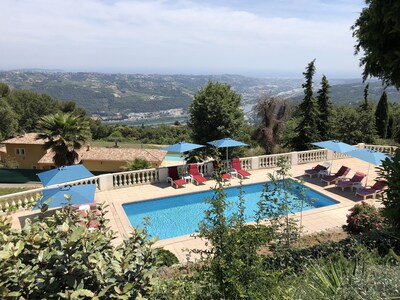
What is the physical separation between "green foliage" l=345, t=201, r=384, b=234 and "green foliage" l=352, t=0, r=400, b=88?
393 centimetres

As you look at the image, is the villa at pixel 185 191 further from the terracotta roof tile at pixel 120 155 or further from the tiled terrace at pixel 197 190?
the terracotta roof tile at pixel 120 155

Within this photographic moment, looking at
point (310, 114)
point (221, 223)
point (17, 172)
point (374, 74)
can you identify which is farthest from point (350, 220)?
point (17, 172)

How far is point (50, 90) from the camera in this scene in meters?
176

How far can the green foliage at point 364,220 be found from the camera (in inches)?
361

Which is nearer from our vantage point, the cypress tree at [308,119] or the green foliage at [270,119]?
the cypress tree at [308,119]

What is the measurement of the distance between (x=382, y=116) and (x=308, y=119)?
541 inches

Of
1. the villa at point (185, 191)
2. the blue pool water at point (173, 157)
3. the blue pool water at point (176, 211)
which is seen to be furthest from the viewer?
the blue pool water at point (173, 157)

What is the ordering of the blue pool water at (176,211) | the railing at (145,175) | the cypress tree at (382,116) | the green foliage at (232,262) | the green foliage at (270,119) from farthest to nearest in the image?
the cypress tree at (382,116) → the green foliage at (270,119) → the railing at (145,175) → the blue pool water at (176,211) → the green foliage at (232,262)

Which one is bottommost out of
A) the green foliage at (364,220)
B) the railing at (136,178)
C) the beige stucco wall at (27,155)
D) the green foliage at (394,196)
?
the beige stucco wall at (27,155)

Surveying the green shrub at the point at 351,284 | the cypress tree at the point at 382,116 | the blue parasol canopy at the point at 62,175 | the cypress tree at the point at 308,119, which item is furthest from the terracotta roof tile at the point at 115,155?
the green shrub at the point at 351,284

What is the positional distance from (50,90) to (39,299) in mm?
195714

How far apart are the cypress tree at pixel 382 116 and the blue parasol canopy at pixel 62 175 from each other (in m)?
31.4

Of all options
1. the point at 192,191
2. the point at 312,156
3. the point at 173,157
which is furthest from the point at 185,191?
the point at 173,157

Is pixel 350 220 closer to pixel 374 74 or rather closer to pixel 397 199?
pixel 397 199
